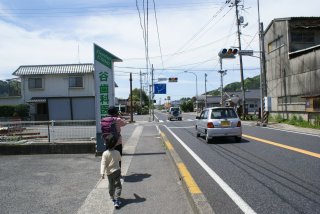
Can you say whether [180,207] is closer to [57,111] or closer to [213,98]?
[57,111]

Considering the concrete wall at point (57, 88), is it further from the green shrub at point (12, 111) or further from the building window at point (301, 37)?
the building window at point (301, 37)

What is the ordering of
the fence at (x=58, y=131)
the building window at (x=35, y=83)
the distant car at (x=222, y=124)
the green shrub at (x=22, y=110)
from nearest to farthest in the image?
1. the fence at (x=58, y=131)
2. the distant car at (x=222, y=124)
3. the green shrub at (x=22, y=110)
4. the building window at (x=35, y=83)

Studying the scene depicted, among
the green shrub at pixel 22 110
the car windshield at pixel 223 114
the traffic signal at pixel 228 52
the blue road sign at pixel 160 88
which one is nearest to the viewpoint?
the car windshield at pixel 223 114

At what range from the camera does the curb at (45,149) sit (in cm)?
1299

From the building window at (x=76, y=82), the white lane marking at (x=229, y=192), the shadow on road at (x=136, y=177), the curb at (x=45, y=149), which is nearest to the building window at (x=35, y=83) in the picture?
the building window at (x=76, y=82)

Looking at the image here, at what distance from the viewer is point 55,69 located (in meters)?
40.3

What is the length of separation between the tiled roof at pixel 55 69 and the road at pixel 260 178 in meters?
29.8

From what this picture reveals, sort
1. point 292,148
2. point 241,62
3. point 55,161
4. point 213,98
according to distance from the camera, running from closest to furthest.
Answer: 1. point 55,161
2. point 292,148
3. point 241,62
4. point 213,98

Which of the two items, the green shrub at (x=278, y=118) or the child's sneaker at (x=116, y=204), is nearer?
the child's sneaker at (x=116, y=204)

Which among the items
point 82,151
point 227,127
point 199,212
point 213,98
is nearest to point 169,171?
point 199,212

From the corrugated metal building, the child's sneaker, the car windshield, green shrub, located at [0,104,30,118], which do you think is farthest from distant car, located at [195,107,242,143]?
green shrub, located at [0,104,30,118]

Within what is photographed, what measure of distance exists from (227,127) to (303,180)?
8.00m

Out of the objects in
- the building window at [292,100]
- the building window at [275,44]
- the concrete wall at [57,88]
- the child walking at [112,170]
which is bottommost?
the child walking at [112,170]

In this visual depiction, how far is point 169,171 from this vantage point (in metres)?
9.02
